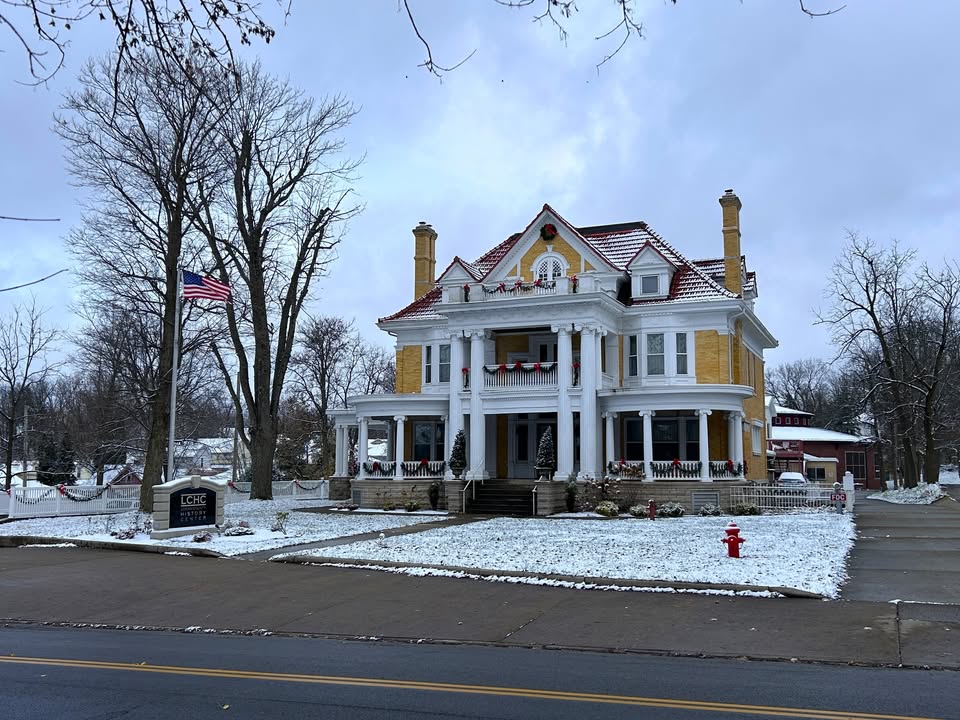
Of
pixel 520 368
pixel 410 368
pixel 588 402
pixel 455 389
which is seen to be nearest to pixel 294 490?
pixel 410 368

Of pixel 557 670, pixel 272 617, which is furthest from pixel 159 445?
pixel 557 670

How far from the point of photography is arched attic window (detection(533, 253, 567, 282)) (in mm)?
34750

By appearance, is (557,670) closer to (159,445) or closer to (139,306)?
(159,445)

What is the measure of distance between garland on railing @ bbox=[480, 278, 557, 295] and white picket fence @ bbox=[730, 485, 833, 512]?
10.2 m

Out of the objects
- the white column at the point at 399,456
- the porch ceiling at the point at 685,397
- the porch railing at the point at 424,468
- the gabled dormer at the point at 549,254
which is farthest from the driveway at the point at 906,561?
the white column at the point at 399,456

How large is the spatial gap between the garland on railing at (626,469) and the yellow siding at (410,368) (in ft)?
33.9

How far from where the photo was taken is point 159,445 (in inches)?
1137

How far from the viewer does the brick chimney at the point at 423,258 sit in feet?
133

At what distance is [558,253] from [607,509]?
10.9 meters

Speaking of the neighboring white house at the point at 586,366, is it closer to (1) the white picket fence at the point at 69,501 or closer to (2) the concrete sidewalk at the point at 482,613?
(1) the white picket fence at the point at 69,501

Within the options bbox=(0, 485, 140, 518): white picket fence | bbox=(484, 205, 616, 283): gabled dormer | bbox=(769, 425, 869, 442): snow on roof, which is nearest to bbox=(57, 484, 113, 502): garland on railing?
bbox=(0, 485, 140, 518): white picket fence

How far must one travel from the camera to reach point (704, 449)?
30609 millimetres

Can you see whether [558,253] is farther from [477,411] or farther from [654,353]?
[477,411]

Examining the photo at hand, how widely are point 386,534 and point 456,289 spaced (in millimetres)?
14175
